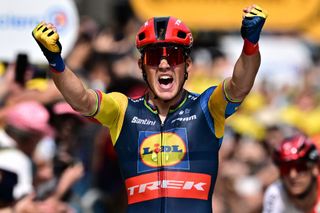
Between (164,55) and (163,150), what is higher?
(164,55)

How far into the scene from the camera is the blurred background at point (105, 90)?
10.1 m

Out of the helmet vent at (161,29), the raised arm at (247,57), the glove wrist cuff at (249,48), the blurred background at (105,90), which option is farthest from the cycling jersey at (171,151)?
the blurred background at (105,90)

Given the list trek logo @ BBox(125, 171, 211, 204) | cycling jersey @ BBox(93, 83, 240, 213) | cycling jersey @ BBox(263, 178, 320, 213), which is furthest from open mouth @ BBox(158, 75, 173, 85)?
cycling jersey @ BBox(263, 178, 320, 213)

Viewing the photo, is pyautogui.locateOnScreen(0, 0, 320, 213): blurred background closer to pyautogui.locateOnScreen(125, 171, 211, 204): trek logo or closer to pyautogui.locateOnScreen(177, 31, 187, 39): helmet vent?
pyautogui.locateOnScreen(125, 171, 211, 204): trek logo

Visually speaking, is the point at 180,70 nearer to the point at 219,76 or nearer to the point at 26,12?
the point at 26,12

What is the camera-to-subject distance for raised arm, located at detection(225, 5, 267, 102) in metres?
7.37

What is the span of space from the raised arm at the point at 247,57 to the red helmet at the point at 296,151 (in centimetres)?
237

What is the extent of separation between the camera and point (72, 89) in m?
7.58

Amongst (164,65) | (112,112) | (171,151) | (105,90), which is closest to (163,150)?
(171,151)

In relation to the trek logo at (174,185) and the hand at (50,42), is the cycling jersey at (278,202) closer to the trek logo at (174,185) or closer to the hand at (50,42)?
the trek logo at (174,185)

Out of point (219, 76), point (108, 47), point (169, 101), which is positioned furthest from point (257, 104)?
point (169, 101)

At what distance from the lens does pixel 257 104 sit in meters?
16.0

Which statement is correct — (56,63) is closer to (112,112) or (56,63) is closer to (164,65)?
(112,112)

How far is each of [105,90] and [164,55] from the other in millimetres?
5018
